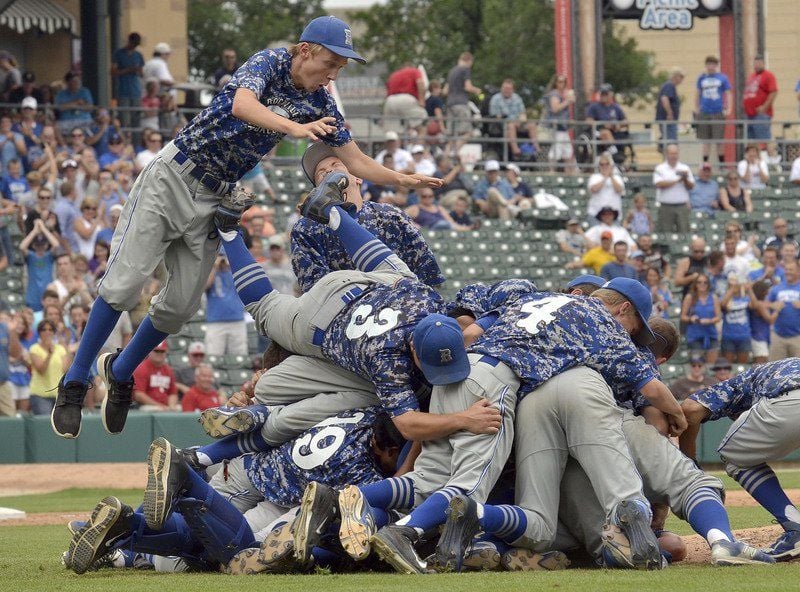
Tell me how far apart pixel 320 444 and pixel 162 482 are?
828 millimetres

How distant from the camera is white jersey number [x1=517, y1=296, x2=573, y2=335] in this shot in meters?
6.52

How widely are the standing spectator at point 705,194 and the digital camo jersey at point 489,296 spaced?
44.0ft

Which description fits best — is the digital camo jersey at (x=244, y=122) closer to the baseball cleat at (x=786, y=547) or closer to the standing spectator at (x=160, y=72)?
the baseball cleat at (x=786, y=547)

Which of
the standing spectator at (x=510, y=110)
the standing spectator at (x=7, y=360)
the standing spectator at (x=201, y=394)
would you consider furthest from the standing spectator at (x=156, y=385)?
the standing spectator at (x=510, y=110)

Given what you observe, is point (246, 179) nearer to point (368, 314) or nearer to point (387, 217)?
point (387, 217)

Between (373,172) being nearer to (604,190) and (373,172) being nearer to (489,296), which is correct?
(489,296)

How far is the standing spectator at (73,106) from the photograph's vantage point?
18375 mm

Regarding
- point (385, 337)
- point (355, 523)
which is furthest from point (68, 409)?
point (355, 523)

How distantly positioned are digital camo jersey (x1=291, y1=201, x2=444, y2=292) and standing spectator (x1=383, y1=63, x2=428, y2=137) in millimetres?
12129

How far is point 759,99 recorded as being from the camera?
75.6 ft

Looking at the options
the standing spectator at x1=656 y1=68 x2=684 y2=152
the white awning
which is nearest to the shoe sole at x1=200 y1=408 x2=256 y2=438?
the white awning

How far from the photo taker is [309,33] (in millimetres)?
7156

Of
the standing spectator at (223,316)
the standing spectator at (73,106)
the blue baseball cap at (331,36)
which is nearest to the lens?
the blue baseball cap at (331,36)

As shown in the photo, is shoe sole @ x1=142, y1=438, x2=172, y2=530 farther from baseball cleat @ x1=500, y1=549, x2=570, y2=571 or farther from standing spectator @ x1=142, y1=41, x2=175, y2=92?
standing spectator @ x1=142, y1=41, x2=175, y2=92
